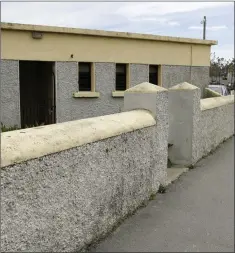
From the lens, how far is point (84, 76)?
12742mm

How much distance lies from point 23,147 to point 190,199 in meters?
3.36

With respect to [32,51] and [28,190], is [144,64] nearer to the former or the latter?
[32,51]

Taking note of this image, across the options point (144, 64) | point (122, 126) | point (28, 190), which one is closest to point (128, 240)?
point (122, 126)

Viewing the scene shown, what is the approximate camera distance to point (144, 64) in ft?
47.3

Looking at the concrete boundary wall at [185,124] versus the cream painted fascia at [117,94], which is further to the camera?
the cream painted fascia at [117,94]

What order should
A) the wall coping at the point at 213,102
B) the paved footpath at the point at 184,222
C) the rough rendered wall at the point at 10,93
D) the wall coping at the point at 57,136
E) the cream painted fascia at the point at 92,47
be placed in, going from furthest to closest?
the cream painted fascia at the point at 92,47 → the rough rendered wall at the point at 10,93 → the wall coping at the point at 213,102 → the paved footpath at the point at 184,222 → the wall coping at the point at 57,136

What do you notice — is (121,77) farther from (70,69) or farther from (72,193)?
(72,193)

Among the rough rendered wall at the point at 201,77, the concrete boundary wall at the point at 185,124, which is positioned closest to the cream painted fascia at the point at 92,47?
the rough rendered wall at the point at 201,77

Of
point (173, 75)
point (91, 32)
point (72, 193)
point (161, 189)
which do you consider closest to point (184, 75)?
point (173, 75)

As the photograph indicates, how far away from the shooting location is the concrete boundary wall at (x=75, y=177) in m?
2.83

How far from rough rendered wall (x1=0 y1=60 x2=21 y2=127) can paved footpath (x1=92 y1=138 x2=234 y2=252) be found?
5.80 m

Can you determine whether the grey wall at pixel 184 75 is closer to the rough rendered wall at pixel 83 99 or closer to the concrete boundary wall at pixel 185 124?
the rough rendered wall at pixel 83 99

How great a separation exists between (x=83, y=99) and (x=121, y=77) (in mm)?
2016

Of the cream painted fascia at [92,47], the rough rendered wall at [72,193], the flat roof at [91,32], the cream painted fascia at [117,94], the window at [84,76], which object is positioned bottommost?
the rough rendered wall at [72,193]
